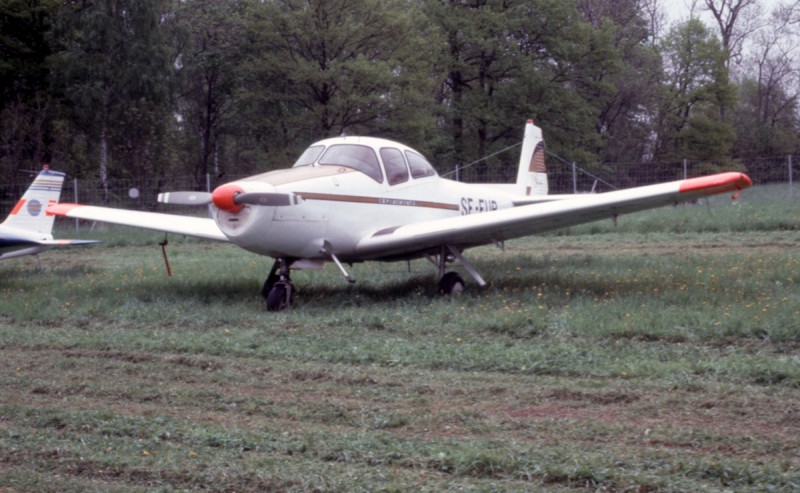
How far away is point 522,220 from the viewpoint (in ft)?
33.8

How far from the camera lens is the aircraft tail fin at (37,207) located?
14.4 meters

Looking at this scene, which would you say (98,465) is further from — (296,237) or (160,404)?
(296,237)

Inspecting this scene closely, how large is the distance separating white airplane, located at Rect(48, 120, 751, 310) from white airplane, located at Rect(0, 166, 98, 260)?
3.36m

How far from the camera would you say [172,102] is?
120 ft

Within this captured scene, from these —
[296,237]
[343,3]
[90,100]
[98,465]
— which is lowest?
[98,465]

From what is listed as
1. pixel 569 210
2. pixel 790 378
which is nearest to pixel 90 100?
pixel 569 210

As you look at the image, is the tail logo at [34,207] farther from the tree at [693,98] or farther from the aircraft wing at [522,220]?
the tree at [693,98]

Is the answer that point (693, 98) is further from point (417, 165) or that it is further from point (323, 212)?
point (323, 212)

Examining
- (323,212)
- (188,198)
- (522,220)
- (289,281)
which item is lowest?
(289,281)

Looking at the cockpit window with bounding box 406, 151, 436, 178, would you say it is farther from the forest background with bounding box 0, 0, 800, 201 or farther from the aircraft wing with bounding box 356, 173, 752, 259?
the forest background with bounding box 0, 0, 800, 201

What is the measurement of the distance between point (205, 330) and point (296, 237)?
1789mm

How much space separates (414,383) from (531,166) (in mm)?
9467

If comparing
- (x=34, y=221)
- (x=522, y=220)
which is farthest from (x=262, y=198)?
(x=34, y=221)

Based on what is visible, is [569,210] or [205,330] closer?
[205,330]
